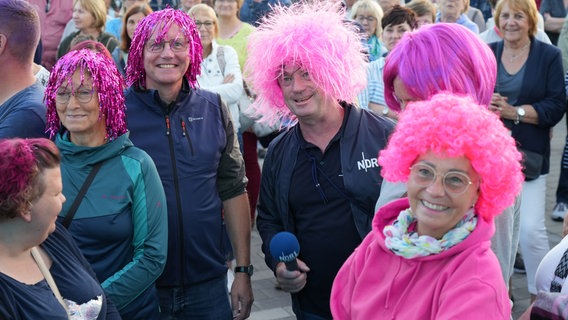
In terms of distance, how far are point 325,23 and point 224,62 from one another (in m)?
3.09

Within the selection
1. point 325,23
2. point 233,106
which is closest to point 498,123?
point 325,23

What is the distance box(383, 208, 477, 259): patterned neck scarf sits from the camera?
7.31ft

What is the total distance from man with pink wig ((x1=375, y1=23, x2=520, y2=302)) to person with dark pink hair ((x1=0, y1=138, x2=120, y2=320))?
3.83 feet

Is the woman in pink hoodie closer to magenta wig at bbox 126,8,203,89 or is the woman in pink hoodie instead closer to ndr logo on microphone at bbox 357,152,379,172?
ndr logo on microphone at bbox 357,152,379,172

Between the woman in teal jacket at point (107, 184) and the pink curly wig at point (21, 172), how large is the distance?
499mm

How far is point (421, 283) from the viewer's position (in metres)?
2.26

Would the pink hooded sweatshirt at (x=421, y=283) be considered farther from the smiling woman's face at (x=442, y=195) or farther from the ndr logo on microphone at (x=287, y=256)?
the ndr logo on microphone at (x=287, y=256)

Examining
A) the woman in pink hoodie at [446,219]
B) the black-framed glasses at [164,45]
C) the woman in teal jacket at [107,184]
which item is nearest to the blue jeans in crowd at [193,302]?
the woman in teal jacket at [107,184]

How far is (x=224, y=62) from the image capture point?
6.42 meters

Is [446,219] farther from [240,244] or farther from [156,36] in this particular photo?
[156,36]

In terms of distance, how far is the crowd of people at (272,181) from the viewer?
2262mm

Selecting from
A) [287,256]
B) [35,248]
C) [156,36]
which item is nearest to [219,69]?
[156,36]

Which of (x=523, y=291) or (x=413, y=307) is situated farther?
(x=523, y=291)

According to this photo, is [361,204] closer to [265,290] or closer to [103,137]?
[103,137]
